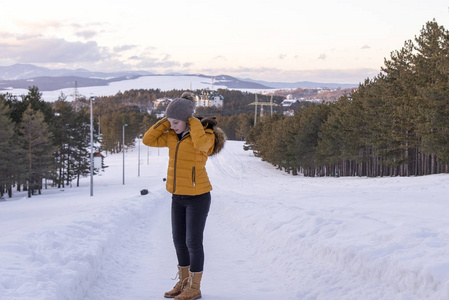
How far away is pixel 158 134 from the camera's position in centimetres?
515

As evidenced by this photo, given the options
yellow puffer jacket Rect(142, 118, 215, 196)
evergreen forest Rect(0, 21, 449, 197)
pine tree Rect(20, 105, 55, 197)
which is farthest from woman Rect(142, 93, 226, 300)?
pine tree Rect(20, 105, 55, 197)

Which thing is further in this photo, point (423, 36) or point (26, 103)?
point (26, 103)

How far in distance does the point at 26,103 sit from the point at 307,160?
34211mm

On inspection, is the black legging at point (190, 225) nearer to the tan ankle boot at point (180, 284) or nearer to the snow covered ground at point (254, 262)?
the tan ankle boot at point (180, 284)

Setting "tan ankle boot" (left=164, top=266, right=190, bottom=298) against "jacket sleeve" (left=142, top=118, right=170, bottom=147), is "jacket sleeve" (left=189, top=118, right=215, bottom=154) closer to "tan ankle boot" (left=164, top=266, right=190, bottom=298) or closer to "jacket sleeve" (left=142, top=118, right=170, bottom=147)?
"jacket sleeve" (left=142, top=118, right=170, bottom=147)

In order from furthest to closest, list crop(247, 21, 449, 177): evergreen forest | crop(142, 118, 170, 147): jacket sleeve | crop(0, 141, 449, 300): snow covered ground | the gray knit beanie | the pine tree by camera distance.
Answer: the pine tree < crop(247, 21, 449, 177): evergreen forest < crop(142, 118, 170, 147): jacket sleeve < the gray knit beanie < crop(0, 141, 449, 300): snow covered ground

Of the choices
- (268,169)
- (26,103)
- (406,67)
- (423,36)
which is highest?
(423,36)

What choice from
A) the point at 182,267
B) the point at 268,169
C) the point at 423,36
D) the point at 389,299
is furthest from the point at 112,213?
the point at 268,169

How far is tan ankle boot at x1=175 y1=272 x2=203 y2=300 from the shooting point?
16.2 ft

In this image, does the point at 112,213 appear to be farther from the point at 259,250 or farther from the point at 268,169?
the point at 268,169

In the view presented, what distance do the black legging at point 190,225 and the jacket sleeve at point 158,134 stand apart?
0.72 meters

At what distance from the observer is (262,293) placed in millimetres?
5316

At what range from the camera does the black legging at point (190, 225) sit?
496cm

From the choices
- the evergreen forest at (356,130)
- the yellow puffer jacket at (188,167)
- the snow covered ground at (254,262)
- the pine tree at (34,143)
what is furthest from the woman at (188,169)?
the pine tree at (34,143)
